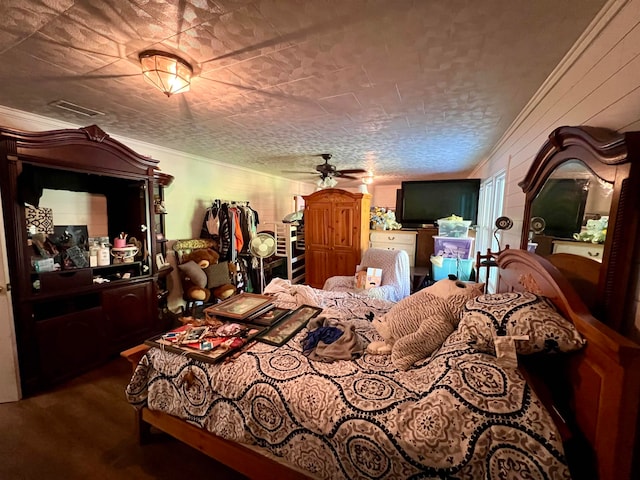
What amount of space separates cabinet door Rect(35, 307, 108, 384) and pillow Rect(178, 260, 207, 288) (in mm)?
1069

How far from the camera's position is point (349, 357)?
142cm

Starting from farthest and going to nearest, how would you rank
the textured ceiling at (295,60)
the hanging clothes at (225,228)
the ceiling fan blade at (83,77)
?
the hanging clothes at (225,228)
the ceiling fan blade at (83,77)
the textured ceiling at (295,60)

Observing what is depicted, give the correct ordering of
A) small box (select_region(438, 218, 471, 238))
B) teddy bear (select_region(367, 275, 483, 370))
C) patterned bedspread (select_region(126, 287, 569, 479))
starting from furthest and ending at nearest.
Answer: small box (select_region(438, 218, 471, 238)) < teddy bear (select_region(367, 275, 483, 370)) < patterned bedspread (select_region(126, 287, 569, 479))

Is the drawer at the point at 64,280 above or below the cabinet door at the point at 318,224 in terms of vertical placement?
below

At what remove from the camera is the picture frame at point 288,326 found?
1.59m

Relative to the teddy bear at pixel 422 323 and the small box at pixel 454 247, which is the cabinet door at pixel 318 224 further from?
the teddy bear at pixel 422 323

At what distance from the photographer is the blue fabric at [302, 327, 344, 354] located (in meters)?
1.51

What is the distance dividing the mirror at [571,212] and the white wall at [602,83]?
0.62 feet

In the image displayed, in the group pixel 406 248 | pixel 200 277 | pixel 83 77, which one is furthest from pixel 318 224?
pixel 83 77

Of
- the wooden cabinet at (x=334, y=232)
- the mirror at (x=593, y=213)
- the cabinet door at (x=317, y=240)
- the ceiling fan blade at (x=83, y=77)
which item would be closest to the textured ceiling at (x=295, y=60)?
the ceiling fan blade at (x=83, y=77)

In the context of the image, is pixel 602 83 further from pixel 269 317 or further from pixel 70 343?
pixel 70 343

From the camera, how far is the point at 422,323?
1437 millimetres

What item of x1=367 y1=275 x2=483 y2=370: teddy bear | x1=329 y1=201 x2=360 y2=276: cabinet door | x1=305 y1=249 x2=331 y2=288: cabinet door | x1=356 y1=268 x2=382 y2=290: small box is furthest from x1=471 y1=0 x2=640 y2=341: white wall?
x1=305 y1=249 x2=331 y2=288: cabinet door

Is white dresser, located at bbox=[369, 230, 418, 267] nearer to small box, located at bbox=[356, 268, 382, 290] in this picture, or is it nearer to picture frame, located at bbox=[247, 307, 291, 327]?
small box, located at bbox=[356, 268, 382, 290]
